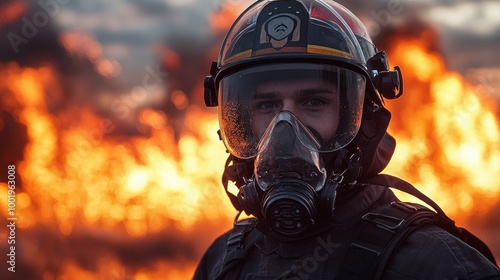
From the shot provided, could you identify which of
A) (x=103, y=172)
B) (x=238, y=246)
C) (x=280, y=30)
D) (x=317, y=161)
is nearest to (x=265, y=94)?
(x=280, y=30)

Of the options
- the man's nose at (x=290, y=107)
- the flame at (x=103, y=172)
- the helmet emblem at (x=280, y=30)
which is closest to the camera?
the man's nose at (x=290, y=107)

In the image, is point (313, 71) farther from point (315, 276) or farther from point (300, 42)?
point (315, 276)

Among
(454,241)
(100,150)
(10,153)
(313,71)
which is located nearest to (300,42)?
(313,71)

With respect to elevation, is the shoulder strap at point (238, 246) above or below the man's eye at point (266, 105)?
below

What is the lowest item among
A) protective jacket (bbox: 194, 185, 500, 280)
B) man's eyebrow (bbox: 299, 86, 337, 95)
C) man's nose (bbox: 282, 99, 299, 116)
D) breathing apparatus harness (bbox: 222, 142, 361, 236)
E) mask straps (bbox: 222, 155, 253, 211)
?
protective jacket (bbox: 194, 185, 500, 280)

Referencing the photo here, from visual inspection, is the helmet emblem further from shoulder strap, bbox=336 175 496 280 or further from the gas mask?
shoulder strap, bbox=336 175 496 280

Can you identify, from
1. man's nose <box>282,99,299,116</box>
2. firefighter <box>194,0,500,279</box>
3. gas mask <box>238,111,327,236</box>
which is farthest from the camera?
man's nose <box>282,99,299,116</box>

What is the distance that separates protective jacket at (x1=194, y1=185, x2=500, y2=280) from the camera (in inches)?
99.3

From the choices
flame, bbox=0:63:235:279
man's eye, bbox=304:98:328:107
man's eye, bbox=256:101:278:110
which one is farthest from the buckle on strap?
flame, bbox=0:63:235:279

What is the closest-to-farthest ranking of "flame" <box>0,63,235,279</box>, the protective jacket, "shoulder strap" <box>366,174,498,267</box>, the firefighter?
the protective jacket → the firefighter → "shoulder strap" <box>366,174,498,267</box> → "flame" <box>0,63,235,279</box>

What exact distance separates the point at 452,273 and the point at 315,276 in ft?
1.87

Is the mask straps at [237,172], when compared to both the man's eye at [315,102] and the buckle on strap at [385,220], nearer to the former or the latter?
the man's eye at [315,102]

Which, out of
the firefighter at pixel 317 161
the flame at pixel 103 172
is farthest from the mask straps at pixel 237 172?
the flame at pixel 103 172

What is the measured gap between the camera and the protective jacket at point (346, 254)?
2523mm
